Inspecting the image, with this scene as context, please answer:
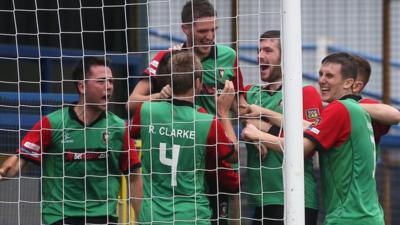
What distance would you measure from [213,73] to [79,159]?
891mm

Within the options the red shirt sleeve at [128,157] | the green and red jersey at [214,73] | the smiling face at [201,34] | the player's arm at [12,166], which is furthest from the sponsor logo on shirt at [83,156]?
the smiling face at [201,34]

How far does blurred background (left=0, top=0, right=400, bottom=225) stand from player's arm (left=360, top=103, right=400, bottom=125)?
27.6 inches

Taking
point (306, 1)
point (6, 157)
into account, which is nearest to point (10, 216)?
point (6, 157)

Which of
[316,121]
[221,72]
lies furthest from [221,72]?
[316,121]

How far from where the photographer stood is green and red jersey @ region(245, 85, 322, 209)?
6227mm

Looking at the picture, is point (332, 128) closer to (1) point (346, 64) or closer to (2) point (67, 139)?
(1) point (346, 64)

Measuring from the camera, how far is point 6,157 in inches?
266

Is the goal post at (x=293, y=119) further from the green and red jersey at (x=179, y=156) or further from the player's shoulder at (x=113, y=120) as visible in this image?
the player's shoulder at (x=113, y=120)

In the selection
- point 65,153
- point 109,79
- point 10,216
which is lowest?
point 10,216

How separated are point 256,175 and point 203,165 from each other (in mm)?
341

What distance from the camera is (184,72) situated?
606cm

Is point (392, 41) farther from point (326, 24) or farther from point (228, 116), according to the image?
point (228, 116)

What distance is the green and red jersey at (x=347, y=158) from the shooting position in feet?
19.2

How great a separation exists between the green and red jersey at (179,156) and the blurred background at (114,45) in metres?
0.47
